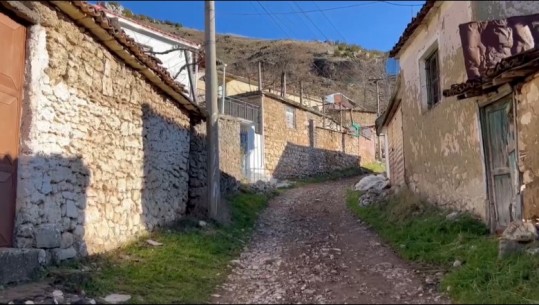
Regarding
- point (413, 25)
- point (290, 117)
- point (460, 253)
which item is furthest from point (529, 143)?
point (290, 117)

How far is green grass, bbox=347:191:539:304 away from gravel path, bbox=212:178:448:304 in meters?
0.27

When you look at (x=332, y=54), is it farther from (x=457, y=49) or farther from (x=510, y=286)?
(x=510, y=286)

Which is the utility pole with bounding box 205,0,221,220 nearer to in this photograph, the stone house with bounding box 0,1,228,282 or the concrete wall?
the stone house with bounding box 0,1,228,282

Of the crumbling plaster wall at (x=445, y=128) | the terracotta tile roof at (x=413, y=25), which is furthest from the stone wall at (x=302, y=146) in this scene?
the crumbling plaster wall at (x=445, y=128)

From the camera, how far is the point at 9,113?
5.20 m

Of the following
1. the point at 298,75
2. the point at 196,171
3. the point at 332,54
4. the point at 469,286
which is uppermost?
the point at 332,54

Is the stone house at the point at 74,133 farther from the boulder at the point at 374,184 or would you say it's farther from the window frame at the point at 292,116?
the window frame at the point at 292,116

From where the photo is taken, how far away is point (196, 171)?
10.5 m

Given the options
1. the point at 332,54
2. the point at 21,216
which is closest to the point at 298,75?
the point at 332,54

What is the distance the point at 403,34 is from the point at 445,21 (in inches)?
77.0

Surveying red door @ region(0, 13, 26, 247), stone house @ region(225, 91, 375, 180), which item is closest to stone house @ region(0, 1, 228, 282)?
red door @ region(0, 13, 26, 247)

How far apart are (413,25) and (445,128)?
231 cm

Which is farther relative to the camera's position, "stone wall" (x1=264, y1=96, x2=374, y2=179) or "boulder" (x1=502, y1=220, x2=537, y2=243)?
"stone wall" (x1=264, y1=96, x2=374, y2=179)

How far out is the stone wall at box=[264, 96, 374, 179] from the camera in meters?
22.7
